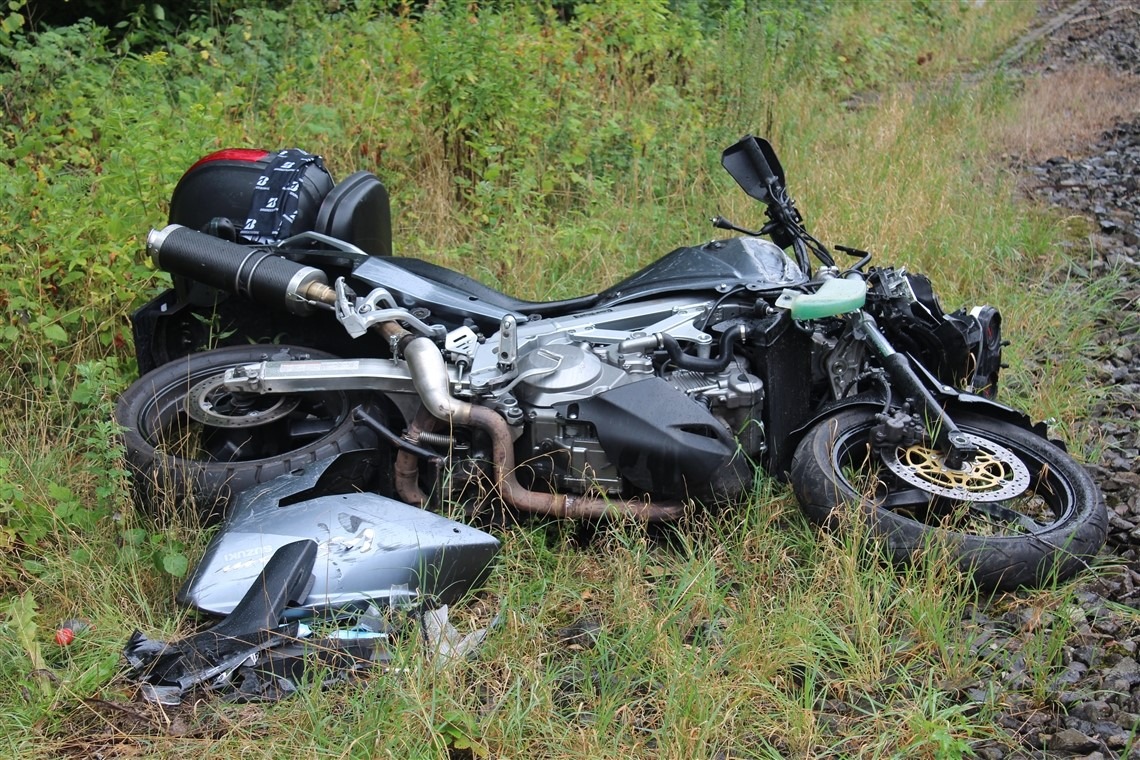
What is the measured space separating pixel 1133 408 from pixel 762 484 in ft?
7.53

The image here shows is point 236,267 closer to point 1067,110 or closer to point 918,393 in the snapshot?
point 918,393

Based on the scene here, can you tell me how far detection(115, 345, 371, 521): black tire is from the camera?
3.61 meters

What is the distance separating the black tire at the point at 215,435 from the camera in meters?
3.61

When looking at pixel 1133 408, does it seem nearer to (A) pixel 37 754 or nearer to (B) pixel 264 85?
(A) pixel 37 754

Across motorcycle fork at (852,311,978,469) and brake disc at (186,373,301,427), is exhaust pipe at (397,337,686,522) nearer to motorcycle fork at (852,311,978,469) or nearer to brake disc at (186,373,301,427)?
brake disc at (186,373,301,427)

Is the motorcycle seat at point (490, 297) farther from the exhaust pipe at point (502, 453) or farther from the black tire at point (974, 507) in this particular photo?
the black tire at point (974, 507)

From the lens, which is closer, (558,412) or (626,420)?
(626,420)

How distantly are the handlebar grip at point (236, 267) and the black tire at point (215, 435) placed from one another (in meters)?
0.28

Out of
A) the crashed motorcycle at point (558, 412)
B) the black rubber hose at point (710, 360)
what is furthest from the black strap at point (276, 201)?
the black rubber hose at point (710, 360)

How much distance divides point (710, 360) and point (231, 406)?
1.85 metres

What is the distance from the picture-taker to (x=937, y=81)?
10.4 meters

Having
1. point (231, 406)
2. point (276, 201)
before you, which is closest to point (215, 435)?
point (231, 406)

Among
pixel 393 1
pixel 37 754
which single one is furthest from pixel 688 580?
pixel 393 1

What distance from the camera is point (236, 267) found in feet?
12.7
